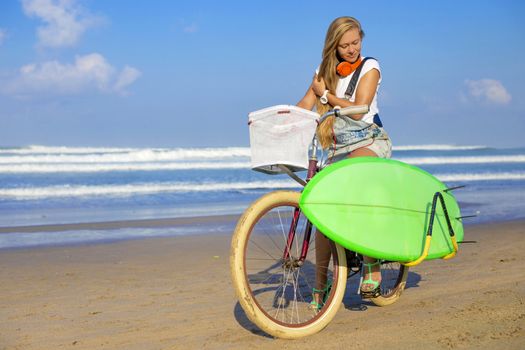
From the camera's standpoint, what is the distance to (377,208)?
391 cm

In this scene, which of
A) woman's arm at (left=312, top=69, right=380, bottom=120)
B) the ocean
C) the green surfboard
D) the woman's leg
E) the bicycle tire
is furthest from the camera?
the ocean

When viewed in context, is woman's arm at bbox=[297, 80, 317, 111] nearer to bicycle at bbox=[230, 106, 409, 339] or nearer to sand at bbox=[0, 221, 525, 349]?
bicycle at bbox=[230, 106, 409, 339]

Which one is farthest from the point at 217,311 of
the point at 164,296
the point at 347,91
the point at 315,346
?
the point at 347,91

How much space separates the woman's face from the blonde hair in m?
0.02

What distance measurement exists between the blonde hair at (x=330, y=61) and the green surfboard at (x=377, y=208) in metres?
0.37

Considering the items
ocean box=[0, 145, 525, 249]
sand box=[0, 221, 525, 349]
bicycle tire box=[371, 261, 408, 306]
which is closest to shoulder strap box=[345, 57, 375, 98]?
bicycle tire box=[371, 261, 408, 306]

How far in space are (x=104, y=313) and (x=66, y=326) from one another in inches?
14.9

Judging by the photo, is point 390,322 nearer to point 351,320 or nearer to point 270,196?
point 351,320

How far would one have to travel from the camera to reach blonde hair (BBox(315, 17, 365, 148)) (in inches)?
161

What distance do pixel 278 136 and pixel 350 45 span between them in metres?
0.84

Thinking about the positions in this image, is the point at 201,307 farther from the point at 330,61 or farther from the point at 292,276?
the point at 330,61

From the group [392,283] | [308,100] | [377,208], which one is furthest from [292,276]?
[392,283]

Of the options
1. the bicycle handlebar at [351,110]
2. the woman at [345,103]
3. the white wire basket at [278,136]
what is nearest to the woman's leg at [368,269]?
the woman at [345,103]

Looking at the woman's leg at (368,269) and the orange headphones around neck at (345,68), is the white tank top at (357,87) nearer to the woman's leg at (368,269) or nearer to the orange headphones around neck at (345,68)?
the orange headphones around neck at (345,68)
